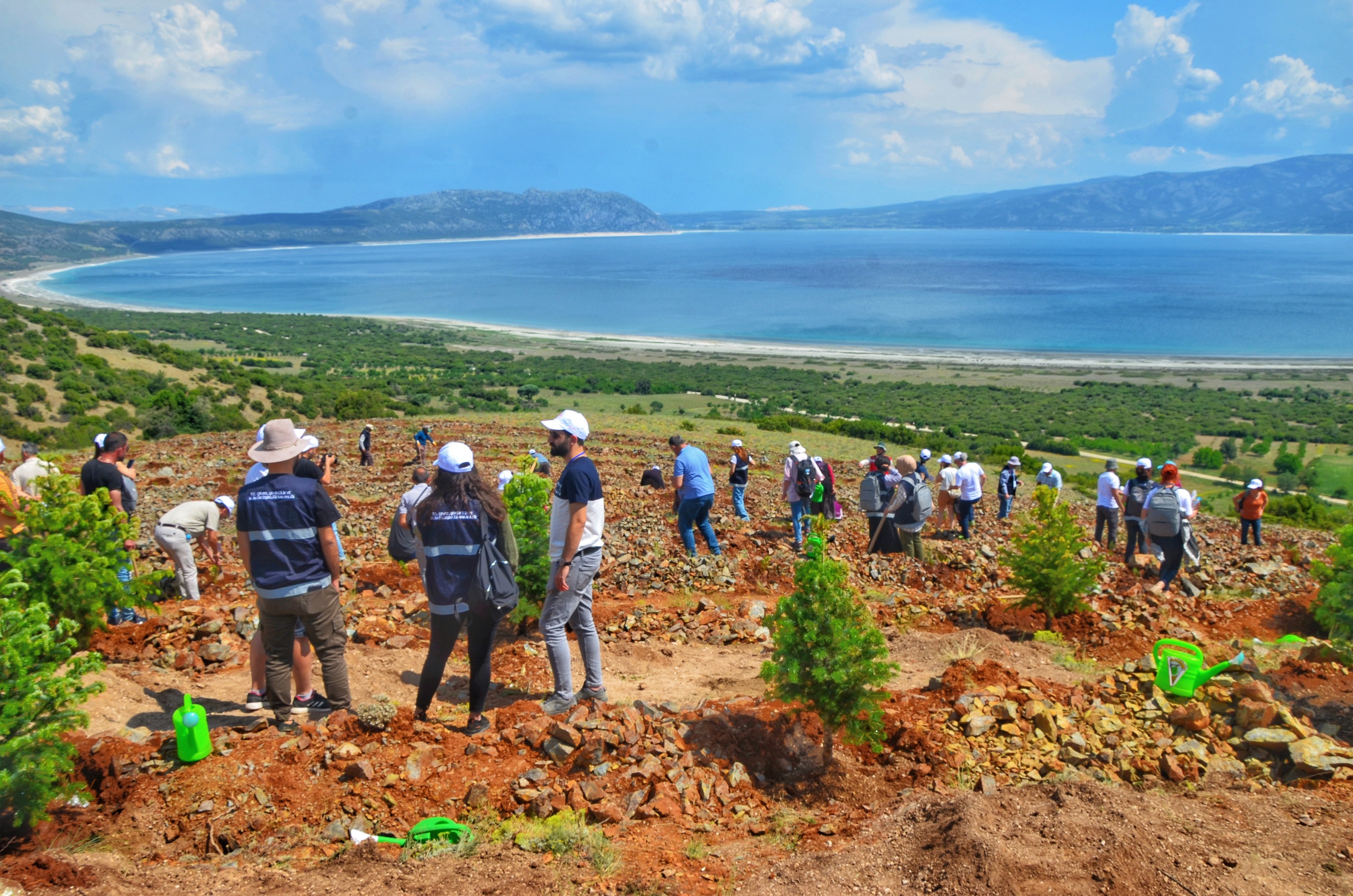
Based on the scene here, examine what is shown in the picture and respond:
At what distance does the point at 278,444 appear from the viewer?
4684mm

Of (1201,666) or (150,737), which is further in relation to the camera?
(1201,666)

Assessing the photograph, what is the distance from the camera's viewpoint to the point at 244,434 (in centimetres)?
2058

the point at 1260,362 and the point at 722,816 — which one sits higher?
the point at 1260,362

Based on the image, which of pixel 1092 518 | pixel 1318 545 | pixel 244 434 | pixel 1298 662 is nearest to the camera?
pixel 1298 662

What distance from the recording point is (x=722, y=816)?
4430 mm

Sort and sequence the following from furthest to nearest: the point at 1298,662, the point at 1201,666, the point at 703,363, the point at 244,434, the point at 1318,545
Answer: the point at 703,363
the point at 244,434
the point at 1318,545
the point at 1298,662
the point at 1201,666

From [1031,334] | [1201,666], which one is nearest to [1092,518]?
[1201,666]

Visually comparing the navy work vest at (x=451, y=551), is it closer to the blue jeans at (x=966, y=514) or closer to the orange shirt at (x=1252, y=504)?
the blue jeans at (x=966, y=514)

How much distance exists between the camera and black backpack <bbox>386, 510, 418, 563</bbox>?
548 centimetres

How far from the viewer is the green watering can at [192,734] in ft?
13.9

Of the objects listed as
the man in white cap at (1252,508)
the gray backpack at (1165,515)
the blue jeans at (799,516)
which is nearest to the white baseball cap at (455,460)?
the blue jeans at (799,516)

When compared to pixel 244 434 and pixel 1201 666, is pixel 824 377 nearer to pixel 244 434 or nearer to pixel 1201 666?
pixel 244 434

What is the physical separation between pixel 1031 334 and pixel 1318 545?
73731 millimetres

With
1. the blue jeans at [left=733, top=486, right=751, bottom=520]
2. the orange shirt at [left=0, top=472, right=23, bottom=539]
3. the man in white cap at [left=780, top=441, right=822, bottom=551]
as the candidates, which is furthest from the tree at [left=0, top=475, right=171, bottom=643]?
the blue jeans at [left=733, top=486, right=751, bottom=520]
